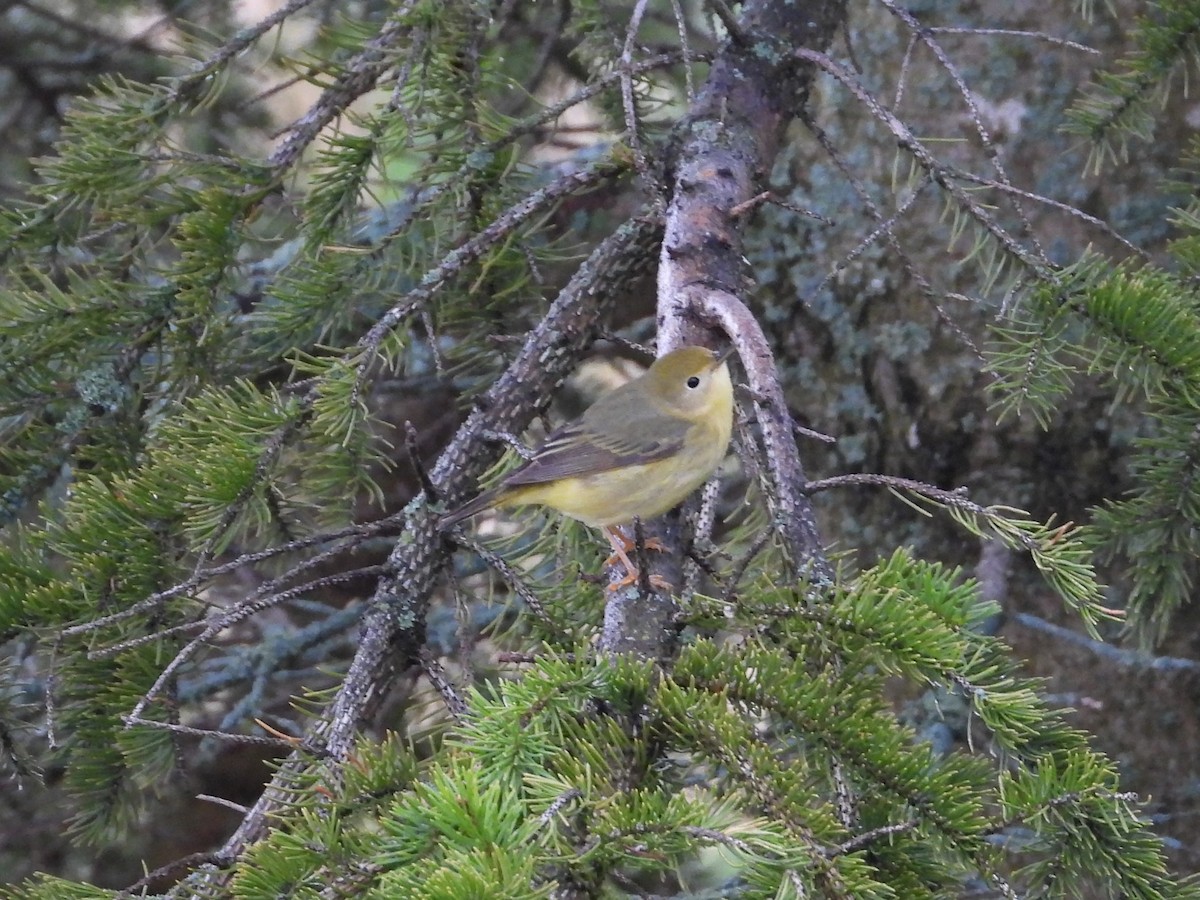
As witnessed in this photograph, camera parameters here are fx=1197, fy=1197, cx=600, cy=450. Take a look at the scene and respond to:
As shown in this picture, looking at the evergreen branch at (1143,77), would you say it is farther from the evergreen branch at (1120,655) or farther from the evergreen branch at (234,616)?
the evergreen branch at (234,616)

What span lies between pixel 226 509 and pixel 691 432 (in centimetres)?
150

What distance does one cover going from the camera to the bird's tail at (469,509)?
272cm

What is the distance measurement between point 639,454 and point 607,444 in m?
0.15

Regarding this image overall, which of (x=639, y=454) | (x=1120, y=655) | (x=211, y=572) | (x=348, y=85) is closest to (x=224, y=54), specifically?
(x=348, y=85)

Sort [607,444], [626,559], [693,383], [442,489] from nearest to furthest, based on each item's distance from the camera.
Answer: [442,489], [626,559], [693,383], [607,444]

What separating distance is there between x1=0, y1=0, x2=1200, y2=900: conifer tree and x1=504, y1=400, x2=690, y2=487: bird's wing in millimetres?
201

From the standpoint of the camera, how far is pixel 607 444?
3.75m

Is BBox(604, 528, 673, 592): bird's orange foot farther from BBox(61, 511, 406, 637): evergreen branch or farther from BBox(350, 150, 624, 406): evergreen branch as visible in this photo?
BBox(350, 150, 624, 406): evergreen branch

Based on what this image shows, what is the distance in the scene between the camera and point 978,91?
4176 mm

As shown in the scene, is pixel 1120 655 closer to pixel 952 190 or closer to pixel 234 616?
pixel 952 190

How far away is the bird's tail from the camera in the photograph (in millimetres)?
2723

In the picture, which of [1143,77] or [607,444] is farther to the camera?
[607,444]

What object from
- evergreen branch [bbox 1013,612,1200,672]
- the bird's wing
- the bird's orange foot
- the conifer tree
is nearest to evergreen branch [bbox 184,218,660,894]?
the conifer tree

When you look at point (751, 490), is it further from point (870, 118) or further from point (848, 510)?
point (870, 118)
